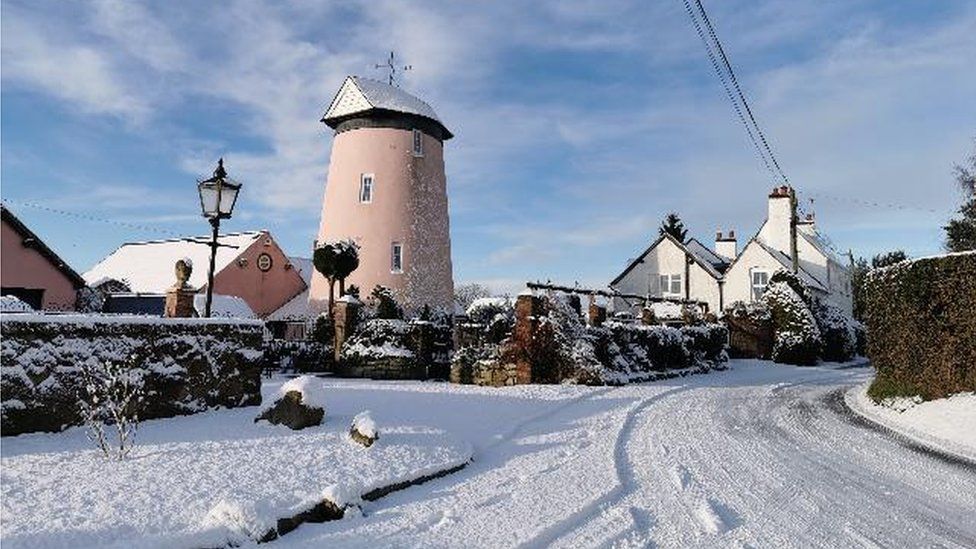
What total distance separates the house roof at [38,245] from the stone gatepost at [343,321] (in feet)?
45.9

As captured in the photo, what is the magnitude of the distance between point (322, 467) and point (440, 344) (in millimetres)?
14617

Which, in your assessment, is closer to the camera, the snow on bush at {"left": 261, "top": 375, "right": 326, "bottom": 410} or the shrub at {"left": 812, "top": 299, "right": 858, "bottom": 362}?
the snow on bush at {"left": 261, "top": 375, "right": 326, "bottom": 410}

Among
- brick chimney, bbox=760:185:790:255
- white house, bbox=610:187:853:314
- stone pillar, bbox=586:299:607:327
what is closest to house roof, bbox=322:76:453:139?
stone pillar, bbox=586:299:607:327

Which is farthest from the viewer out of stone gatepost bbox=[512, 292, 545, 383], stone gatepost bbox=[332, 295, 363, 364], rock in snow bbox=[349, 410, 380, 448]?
stone gatepost bbox=[332, 295, 363, 364]

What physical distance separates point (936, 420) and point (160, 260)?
131 ft

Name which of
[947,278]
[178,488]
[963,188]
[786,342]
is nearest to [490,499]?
[178,488]

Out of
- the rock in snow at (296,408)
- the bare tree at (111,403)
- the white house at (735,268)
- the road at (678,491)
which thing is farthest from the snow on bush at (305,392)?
the white house at (735,268)

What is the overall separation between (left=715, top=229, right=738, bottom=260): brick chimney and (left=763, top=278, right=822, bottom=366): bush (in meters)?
21.5

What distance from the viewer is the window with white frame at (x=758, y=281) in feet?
140

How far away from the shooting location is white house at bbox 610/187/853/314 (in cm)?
4300

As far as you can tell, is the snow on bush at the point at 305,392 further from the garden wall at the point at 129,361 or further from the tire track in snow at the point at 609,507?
the tire track in snow at the point at 609,507

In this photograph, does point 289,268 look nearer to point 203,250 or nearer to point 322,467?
point 203,250

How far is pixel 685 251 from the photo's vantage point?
44.8 m

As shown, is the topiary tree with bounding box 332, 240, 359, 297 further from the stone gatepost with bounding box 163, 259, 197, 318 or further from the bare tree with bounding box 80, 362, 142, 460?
the bare tree with bounding box 80, 362, 142, 460
